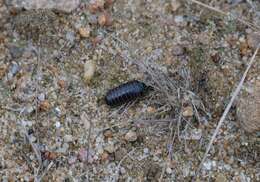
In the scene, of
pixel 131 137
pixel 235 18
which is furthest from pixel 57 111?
pixel 235 18

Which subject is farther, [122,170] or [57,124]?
[57,124]

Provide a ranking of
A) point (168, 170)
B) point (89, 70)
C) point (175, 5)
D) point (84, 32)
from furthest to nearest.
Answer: point (175, 5), point (84, 32), point (89, 70), point (168, 170)

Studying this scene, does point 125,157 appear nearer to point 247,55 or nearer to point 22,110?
point 22,110

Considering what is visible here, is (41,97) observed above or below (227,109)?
above

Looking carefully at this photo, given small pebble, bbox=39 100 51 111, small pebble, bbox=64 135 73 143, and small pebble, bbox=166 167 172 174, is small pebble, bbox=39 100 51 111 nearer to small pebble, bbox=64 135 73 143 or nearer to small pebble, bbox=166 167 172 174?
small pebble, bbox=64 135 73 143

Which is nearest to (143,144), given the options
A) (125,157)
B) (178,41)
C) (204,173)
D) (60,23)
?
(125,157)

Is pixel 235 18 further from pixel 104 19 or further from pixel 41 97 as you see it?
pixel 41 97
